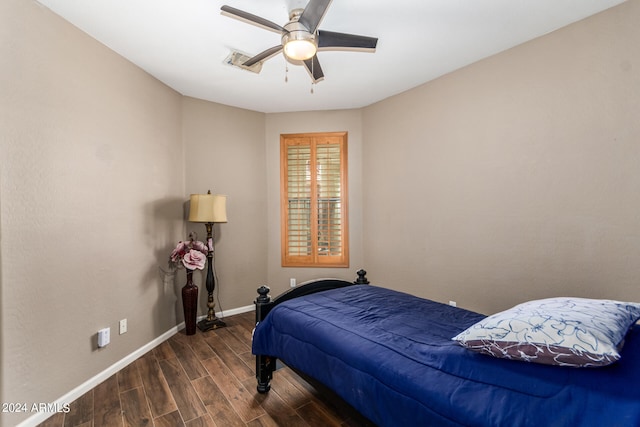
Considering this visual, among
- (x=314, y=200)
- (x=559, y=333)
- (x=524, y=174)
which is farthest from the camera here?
(x=314, y=200)

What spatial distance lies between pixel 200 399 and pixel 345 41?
8.82 ft

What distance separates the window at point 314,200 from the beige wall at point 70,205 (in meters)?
1.67

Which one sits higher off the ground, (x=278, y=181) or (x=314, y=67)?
(x=314, y=67)

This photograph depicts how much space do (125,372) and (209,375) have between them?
0.74 m

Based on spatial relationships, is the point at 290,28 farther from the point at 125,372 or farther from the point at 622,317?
the point at 125,372

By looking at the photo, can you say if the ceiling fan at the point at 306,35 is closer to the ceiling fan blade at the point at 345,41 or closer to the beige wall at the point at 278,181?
the ceiling fan blade at the point at 345,41

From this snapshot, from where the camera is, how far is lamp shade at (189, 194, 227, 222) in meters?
3.33

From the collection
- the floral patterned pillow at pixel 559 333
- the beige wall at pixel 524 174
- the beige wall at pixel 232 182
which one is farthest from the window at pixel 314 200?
the floral patterned pillow at pixel 559 333

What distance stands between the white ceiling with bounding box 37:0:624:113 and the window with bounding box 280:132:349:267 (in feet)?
3.16

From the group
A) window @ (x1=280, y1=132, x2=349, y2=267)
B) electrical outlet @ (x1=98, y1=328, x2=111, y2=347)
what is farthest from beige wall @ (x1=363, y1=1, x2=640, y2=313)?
electrical outlet @ (x1=98, y1=328, x2=111, y2=347)

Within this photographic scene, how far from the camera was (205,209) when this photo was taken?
10.9ft

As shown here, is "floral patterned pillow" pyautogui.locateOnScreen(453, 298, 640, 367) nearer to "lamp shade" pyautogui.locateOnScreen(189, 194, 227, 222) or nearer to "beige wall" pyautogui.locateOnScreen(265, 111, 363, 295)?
"lamp shade" pyautogui.locateOnScreen(189, 194, 227, 222)

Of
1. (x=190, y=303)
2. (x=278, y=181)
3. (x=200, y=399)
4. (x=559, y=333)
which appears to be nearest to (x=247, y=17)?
(x=559, y=333)

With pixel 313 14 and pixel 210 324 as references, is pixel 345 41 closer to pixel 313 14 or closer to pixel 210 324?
pixel 313 14
